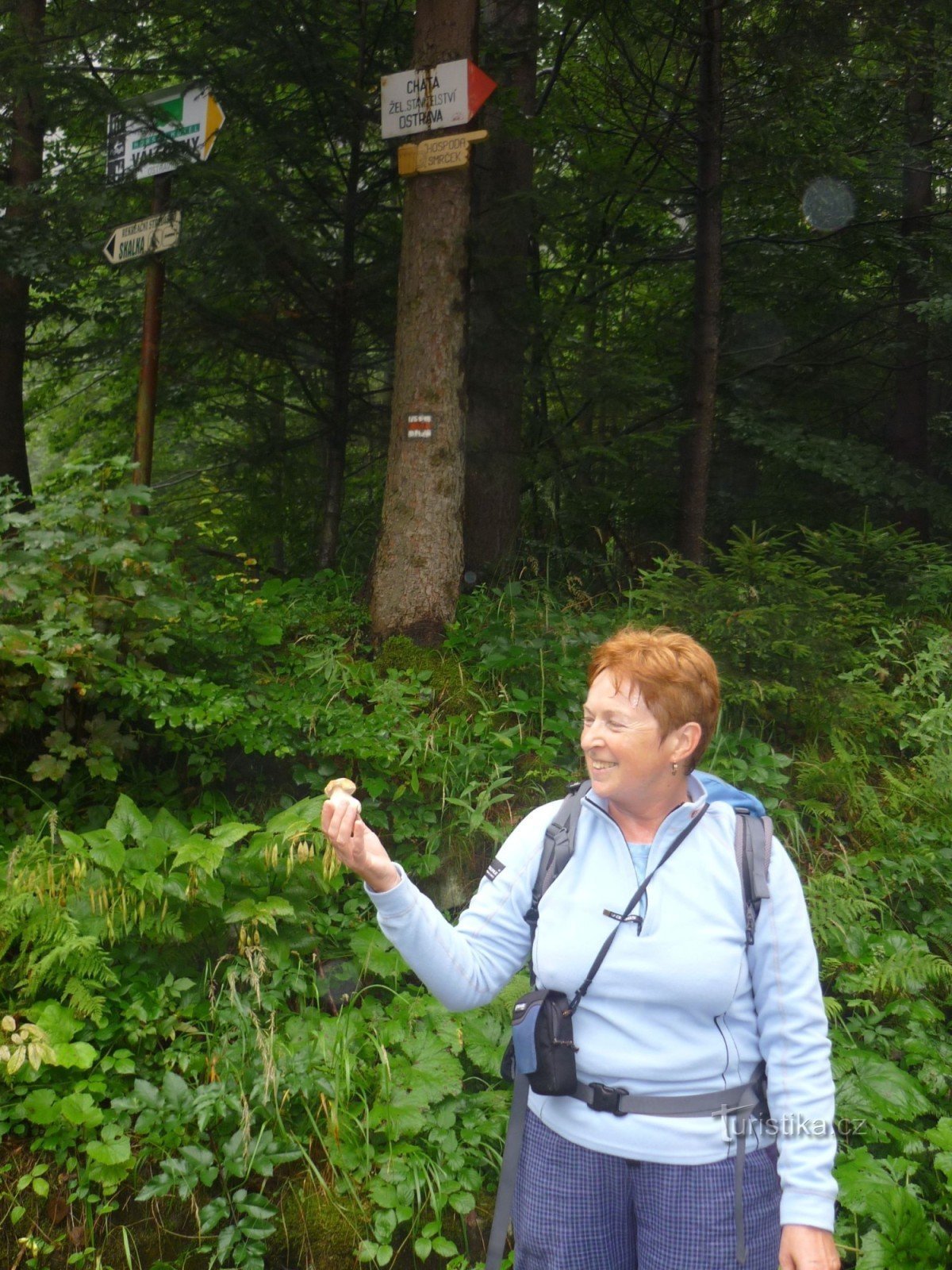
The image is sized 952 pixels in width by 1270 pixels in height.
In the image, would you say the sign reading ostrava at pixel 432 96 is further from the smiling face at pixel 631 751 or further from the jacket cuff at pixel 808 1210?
the jacket cuff at pixel 808 1210

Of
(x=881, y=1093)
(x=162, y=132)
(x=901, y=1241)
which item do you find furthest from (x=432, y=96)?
(x=901, y=1241)

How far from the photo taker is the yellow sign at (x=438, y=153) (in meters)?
5.78

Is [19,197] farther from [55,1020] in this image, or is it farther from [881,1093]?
[881,1093]

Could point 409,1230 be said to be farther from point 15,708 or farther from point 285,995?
point 15,708

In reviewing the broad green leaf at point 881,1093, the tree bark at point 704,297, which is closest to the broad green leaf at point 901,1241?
the broad green leaf at point 881,1093

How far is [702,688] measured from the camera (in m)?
2.29

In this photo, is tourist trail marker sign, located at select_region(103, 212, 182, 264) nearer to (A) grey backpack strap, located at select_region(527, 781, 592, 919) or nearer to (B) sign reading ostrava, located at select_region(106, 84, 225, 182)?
(B) sign reading ostrava, located at select_region(106, 84, 225, 182)

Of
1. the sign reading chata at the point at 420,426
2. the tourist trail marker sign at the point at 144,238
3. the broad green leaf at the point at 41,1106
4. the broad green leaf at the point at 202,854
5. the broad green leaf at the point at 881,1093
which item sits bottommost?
the broad green leaf at the point at 41,1106

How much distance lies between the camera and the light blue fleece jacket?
79.3 inches

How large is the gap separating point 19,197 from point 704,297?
4760 millimetres

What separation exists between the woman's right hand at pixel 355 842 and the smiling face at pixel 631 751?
494 mm

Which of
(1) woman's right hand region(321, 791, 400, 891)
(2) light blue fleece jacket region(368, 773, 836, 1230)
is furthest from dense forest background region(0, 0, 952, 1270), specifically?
(1) woman's right hand region(321, 791, 400, 891)

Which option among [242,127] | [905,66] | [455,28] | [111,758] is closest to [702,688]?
[111,758]

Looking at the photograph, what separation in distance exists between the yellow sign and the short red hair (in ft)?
14.4
